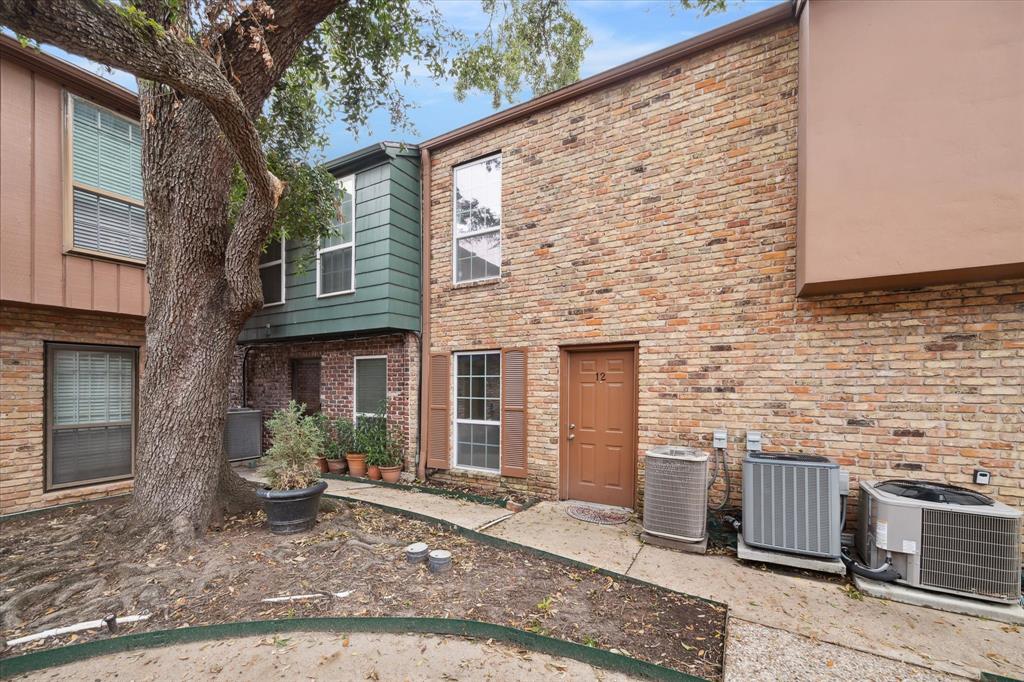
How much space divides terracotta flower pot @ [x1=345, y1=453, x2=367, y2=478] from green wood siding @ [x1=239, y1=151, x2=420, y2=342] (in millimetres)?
2079

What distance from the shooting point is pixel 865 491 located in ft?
12.0

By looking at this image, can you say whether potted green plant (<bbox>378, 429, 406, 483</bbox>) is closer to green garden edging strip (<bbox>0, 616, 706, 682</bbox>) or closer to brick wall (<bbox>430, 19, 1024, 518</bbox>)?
brick wall (<bbox>430, 19, 1024, 518</bbox>)

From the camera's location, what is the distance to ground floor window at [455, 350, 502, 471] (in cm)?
622

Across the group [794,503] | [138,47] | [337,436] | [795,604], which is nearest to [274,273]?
[337,436]

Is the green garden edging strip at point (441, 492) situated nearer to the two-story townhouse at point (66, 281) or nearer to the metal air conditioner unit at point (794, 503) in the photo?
the metal air conditioner unit at point (794, 503)

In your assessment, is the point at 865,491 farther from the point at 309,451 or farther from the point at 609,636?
the point at 309,451

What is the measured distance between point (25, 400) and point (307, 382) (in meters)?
3.78

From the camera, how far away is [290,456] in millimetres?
4414

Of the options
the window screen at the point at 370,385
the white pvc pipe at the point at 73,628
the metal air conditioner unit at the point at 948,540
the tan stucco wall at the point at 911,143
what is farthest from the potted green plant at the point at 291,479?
the tan stucco wall at the point at 911,143

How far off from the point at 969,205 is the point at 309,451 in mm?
6196

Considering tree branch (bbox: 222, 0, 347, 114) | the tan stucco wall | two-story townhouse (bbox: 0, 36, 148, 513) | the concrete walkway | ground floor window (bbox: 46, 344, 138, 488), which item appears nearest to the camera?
the concrete walkway

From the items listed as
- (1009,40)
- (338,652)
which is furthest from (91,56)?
(1009,40)

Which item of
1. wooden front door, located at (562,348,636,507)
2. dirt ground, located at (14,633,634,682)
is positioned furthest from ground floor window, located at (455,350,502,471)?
dirt ground, located at (14,633,634,682)

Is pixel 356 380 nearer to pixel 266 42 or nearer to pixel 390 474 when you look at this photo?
pixel 390 474
